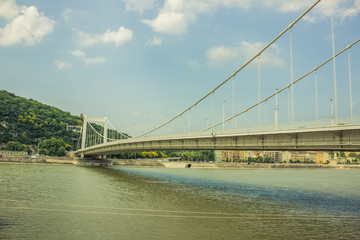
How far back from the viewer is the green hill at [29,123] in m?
115

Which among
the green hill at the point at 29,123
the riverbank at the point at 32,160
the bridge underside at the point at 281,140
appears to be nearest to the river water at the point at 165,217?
the bridge underside at the point at 281,140

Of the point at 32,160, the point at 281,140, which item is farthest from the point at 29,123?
the point at 281,140

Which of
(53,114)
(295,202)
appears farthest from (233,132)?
(53,114)

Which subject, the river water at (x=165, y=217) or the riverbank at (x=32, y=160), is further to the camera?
the riverbank at (x=32, y=160)

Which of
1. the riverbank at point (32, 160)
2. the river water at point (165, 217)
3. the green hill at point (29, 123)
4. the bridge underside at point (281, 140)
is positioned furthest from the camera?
the green hill at point (29, 123)

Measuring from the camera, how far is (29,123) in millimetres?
123250

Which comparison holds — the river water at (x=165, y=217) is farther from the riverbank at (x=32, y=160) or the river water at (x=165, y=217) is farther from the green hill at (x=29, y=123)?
the green hill at (x=29, y=123)

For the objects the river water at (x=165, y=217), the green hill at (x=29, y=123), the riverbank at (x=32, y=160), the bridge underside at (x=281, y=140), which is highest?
the green hill at (x=29, y=123)

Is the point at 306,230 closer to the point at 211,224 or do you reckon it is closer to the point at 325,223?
the point at 325,223

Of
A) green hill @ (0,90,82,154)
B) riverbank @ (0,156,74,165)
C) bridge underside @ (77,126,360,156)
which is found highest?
green hill @ (0,90,82,154)

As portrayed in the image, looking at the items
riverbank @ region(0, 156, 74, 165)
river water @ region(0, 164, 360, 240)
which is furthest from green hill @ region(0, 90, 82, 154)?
river water @ region(0, 164, 360, 240)

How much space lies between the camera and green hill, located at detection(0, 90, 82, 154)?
114906 mm

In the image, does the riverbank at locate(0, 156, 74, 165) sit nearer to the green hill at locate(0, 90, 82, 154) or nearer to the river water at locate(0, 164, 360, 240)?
the green hill at locate(0, 90, 82, 154)

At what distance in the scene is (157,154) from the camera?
133 metres
